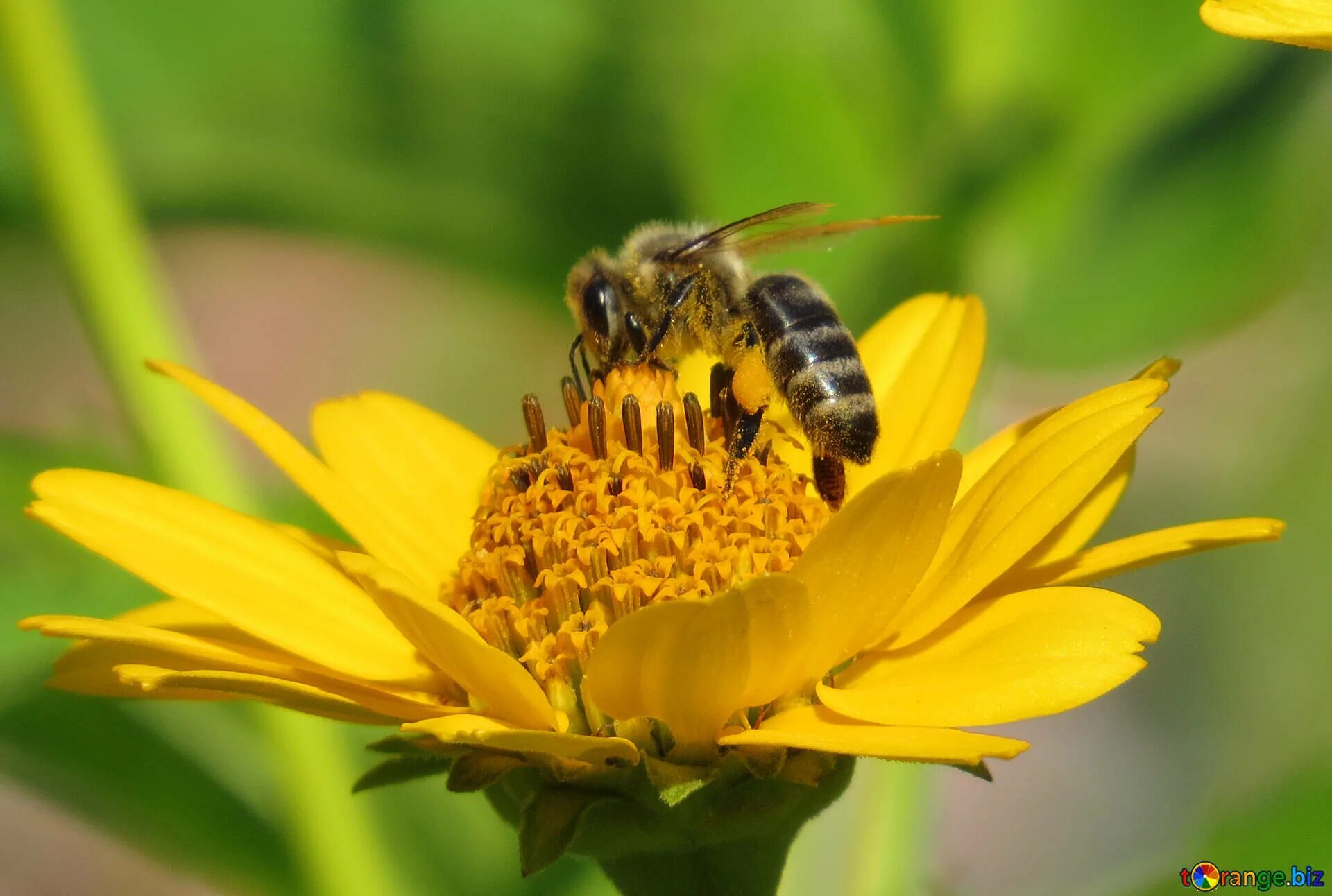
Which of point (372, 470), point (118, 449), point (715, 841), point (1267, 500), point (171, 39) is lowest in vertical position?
point (715, 841)

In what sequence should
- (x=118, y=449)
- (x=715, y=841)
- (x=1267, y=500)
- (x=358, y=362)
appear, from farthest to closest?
(x=358, y=362) → (x=1267, y=500) → (x=118, y=449) → (x=715, y=841)

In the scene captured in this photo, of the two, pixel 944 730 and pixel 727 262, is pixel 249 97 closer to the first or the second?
pixel 727 262

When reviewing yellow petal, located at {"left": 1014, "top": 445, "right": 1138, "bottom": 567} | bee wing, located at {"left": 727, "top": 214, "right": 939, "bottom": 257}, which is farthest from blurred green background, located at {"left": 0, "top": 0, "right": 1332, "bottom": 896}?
yellow petal, located at {"left": 1014, "top": 445, "right": 1138, "bottom": 567}

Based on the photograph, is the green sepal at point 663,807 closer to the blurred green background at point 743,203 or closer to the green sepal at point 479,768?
the green sepal at point 479,768

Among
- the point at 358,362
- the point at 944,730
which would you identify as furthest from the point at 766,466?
the point at 358,362

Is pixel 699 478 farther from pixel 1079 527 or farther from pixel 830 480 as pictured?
pixel 1079 527

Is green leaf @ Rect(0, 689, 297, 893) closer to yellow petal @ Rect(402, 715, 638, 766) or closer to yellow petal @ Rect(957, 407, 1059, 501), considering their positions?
yellow petal @ Rect(402, 715, 638, 766)
